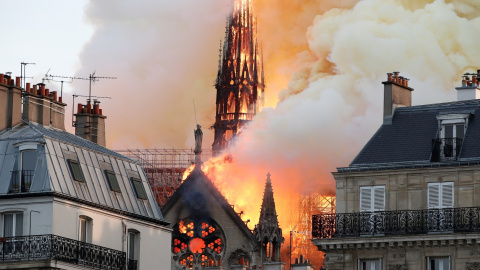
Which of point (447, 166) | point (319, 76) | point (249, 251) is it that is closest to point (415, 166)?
point (447, 166)

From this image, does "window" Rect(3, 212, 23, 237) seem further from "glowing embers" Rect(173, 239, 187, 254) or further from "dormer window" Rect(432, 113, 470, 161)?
"glowing embers" Rect(173, 239, 187, 254)

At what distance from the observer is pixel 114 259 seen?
188ft

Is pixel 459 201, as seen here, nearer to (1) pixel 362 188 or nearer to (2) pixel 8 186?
(1) pixel 362 188

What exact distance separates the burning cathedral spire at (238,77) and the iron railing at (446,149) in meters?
73.6

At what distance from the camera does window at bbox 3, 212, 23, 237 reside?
5453cm

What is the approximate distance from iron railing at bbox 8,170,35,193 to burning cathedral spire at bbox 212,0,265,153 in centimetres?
8038

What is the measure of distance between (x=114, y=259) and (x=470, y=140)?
13.0 meters

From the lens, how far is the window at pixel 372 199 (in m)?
62.1

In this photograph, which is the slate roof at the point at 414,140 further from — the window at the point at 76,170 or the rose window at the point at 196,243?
the rose window at the point at 196,243

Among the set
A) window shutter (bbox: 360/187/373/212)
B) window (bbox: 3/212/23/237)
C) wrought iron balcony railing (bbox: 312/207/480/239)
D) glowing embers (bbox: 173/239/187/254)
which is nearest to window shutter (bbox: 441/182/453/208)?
wrought iron balcony railing (bbox: 312/207/480/239)

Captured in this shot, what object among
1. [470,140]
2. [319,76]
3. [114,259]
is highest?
[319,76]

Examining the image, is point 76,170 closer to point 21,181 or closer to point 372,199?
point 21,181

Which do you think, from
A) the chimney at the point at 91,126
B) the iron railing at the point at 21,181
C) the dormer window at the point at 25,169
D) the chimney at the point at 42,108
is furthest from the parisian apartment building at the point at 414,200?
the iron railing at the point at 21,181

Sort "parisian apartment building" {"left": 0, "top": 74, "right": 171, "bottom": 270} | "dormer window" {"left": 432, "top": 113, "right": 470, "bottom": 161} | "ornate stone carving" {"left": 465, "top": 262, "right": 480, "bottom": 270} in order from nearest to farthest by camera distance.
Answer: "parisian apartment building" {"left": 0, "top": 74, "right": 171, "bottom": 270} < "ornate stone carving" {"left": 465, "top": 262, "right": 480, "bottom": 270} < "dormer window" {"left": 432, "top": 113, "right": 470, "bottom": 161}
